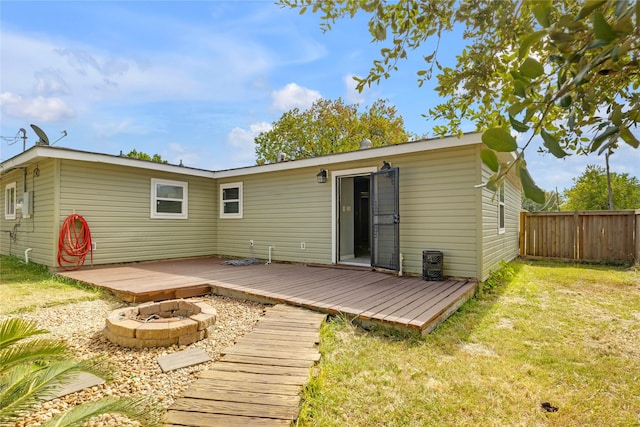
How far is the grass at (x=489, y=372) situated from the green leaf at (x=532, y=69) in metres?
1.95

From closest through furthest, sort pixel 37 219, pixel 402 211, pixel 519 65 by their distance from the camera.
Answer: pixel 519 65 → pixel 402 211 → pixel 37 219

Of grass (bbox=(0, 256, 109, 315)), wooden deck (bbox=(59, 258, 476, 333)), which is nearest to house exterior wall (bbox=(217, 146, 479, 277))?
wooden deck (bbox=(59, 258, 476, 333))

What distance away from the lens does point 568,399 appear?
87.0 inches

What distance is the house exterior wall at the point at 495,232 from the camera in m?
5.33

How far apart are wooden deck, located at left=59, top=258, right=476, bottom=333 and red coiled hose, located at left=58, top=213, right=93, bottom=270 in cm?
31

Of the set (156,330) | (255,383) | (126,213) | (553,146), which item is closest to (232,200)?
(126,213)

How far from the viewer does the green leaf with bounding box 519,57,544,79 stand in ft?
2.29

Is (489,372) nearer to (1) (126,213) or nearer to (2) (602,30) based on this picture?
(2) (602,30)

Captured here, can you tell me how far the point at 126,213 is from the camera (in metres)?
7.45

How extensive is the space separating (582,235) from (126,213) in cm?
1150

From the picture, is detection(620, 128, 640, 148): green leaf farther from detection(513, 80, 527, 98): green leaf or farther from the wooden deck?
the wooden deck

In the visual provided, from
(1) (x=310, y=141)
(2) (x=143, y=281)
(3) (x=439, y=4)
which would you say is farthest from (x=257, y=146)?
(3) (x=439, y=4)

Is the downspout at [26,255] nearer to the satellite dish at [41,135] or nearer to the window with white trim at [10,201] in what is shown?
the window with white trim at [10,201]

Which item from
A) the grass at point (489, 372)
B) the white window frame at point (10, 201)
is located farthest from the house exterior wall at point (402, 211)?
the white window frame at point (10, 201)
